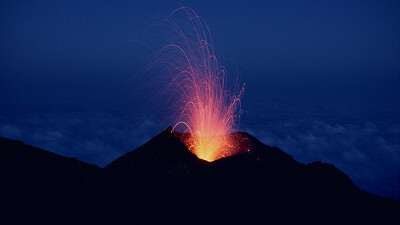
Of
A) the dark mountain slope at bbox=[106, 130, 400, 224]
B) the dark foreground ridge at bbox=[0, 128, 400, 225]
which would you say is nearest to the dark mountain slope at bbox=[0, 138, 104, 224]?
the dark foreground ridge at bbox=[0, 128, 400, 225]

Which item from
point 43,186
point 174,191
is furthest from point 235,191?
point 43,186

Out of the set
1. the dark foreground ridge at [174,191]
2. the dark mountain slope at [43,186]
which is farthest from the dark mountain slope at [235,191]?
the dark mountain slope at [43,186]

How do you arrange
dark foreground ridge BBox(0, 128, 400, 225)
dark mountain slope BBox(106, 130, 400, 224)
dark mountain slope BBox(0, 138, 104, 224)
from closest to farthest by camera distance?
dark mountain slope BBox(0, 138, 104, 224), dark foreground ridge BBox(0, 128, 400, 225), dark mountain slope BBox(106, 130, 400, 224)

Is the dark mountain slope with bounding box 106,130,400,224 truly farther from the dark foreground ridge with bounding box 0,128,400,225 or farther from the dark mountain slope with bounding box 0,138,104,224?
the dark mountain slope with bounding box 0,138,104,224

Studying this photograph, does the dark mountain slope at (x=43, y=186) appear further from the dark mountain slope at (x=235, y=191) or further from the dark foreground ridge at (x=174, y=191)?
the dark mountain slope at (x=235, y=191)

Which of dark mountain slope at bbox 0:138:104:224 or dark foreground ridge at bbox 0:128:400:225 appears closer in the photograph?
dark mountain slope at bbox 0:138:104:224

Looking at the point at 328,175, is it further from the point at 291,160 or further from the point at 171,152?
the point at 171,152

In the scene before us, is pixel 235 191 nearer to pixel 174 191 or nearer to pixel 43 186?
pixel 174 191

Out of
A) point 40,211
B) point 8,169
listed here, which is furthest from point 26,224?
point 8,169

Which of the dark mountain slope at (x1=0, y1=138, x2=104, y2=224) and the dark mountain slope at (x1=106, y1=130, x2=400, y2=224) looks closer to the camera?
the dark mountain slope at (x1=0, y1=138, x2=104, y2=224)

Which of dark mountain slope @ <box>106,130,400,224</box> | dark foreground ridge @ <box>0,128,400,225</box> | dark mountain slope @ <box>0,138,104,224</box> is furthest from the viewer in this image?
dark mountain slope @ <box>106,130,400,224</box>
